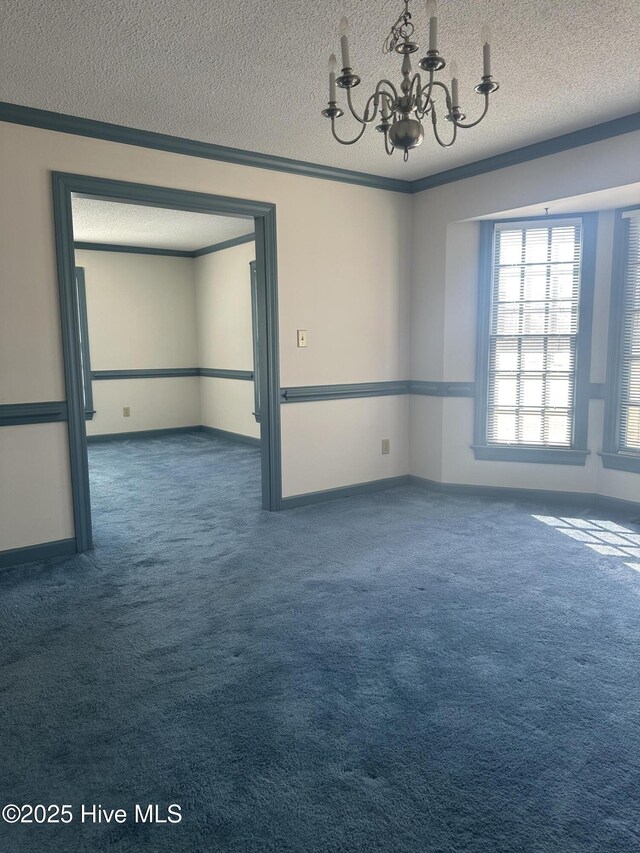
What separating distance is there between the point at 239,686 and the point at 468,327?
137 inches

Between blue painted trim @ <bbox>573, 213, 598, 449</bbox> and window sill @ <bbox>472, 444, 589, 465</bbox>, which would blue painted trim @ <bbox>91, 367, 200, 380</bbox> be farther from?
blue painted trim @ <bbox>573, 213, 598, 449</bbox>

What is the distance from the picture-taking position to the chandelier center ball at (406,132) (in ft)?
6.39

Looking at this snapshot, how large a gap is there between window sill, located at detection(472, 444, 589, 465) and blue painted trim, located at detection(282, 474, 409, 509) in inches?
29.5

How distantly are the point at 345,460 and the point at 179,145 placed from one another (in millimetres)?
2574

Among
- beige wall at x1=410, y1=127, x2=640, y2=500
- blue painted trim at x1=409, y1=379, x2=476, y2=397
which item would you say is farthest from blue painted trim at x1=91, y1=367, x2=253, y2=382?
beige wall at x1=410, y1=127, x2=640, y2=500

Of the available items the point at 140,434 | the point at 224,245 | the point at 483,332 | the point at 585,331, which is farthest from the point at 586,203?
the point at 140,434

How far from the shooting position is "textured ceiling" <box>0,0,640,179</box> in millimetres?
2385

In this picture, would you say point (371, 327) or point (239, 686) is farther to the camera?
point (371, 327)

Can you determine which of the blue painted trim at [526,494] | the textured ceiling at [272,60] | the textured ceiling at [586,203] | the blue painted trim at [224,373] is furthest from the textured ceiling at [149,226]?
the blue painted trim at [526,494]

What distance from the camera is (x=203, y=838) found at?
155 cm

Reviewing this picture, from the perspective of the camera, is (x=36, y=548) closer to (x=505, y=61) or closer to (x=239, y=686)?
(x=239, y=686)

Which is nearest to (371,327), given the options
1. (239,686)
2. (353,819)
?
(239,686)

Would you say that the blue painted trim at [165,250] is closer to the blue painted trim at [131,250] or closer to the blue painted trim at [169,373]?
the blue painted trim at [131,250]

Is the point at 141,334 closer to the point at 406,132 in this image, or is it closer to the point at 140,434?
the point at 140,434
